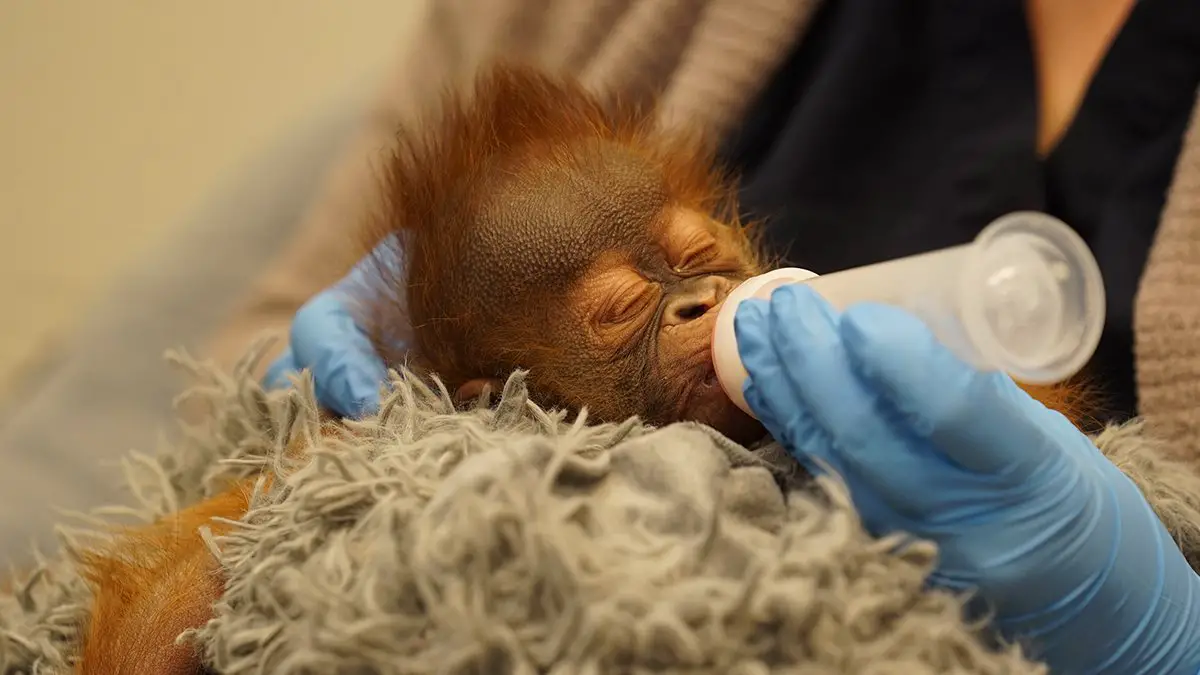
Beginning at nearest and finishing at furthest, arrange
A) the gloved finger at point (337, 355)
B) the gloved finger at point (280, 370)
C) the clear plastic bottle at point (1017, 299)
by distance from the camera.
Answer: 1. the clear plastic bottle at point (1017, 299)
2. the gloved finger at point (337, 355)
3. the gloved finger at point (280, 370)

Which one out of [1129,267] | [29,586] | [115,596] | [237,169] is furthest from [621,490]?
[237,169]

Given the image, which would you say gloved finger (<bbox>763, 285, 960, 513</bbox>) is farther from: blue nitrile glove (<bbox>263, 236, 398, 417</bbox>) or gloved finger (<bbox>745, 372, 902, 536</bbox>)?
blue nitrile glove (<bbox>263, 236, 398, 417</bbox>)

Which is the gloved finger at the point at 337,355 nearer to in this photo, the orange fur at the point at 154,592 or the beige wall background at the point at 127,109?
the orange fur at the point at 154,592

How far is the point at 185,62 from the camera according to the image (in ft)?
6.45

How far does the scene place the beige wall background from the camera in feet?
6.28

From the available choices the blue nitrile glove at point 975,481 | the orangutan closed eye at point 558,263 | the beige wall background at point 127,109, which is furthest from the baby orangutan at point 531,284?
the beige wall background at point 127,109

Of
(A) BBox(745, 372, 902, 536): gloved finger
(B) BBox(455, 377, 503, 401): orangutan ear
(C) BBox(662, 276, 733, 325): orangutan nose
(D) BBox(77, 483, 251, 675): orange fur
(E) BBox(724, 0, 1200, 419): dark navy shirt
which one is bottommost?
(E) BBox(724, 0, 1200, 419): dark navy shirt

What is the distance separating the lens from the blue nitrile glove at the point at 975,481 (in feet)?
1.67

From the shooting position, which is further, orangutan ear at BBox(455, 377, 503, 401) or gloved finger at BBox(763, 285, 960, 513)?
orangutan ear at BBox(455, 377, 503, 401)

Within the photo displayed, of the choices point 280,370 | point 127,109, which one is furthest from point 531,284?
point 127,109

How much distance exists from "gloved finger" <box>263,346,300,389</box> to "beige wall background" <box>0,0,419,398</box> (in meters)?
1.04

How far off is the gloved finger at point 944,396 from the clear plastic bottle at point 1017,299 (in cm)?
2

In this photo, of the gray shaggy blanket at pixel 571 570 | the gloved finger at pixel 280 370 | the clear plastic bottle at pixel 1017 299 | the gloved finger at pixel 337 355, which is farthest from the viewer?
the gloved finger at pixel 280 370

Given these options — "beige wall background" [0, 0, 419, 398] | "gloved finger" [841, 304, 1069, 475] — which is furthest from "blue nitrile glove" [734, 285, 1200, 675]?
"beige wall background" [0, 0, 419, 398]
